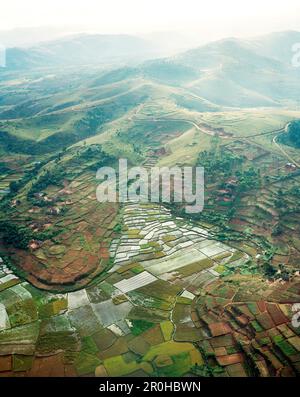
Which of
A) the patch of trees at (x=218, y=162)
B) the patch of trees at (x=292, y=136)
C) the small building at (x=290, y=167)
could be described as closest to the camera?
the small building at (x=290, y=167)

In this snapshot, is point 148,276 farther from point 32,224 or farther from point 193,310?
point 32,224

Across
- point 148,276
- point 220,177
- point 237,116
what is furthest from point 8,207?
point 237,116

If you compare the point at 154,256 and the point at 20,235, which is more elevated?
the point at 20,235

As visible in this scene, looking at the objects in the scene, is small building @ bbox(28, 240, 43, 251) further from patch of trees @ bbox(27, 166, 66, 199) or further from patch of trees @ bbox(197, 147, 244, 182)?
patch of trees @ bbox(197, 147, 244, 182)

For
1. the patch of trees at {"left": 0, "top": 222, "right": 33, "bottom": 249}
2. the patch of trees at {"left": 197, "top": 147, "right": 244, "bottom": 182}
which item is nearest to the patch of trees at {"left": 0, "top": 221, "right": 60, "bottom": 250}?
the patch of trees at {"left": 0, "top": 222, "right": 33, "bottom": 249}

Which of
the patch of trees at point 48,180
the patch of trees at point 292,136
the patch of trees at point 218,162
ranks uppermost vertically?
the patch of trees at point 292,136

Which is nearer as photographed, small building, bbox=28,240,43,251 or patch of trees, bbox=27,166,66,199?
small building, bbox=28,240,43,251

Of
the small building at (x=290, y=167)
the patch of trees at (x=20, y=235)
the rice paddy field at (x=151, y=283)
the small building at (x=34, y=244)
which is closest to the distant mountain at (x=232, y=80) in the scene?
the rice paddy field at (x=151, y=283)

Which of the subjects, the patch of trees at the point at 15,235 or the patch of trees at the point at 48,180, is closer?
the patch of trees at the point at 15,235

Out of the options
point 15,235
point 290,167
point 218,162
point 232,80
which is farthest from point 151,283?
point 232,80

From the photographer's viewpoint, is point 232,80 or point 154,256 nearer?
point 154,256

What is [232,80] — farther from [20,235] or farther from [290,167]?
[20,235]

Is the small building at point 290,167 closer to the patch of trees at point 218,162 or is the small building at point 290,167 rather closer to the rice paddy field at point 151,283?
the rice paddy field at point 151,283
